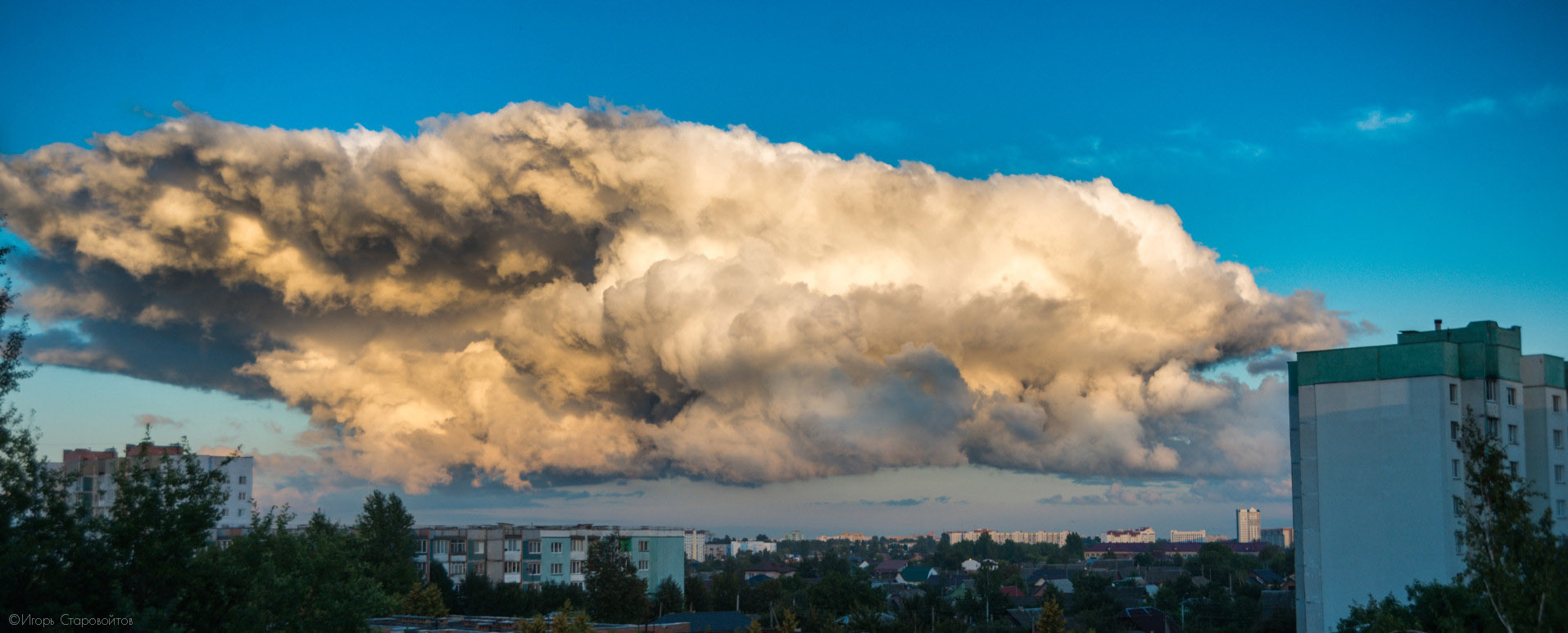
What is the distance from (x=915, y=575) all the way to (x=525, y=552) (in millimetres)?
97367

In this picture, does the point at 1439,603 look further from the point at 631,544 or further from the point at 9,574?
the point at 631,544

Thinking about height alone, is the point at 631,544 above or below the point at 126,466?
below

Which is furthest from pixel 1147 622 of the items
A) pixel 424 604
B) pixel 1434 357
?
pixel 424 604

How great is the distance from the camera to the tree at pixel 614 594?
7881cm

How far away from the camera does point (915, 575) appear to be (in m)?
187

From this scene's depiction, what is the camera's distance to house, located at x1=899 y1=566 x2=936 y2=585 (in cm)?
18125

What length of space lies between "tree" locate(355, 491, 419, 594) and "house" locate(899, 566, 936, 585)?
3987 inches

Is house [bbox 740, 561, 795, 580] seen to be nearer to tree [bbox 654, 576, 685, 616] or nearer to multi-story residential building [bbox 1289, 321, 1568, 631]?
tree [bbox 654, 576, 685, 616]

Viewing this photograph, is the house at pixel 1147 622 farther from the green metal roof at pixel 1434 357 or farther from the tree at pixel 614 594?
the tree at pixel 614 594

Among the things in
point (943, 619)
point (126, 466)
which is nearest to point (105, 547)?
point (126, 466)

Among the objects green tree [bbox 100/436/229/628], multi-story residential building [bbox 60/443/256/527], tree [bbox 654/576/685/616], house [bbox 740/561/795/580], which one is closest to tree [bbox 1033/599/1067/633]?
green tree [bbox 100/436/229/628]

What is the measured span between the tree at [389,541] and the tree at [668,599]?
2184 cm

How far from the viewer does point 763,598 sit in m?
113

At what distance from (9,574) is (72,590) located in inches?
60.4
